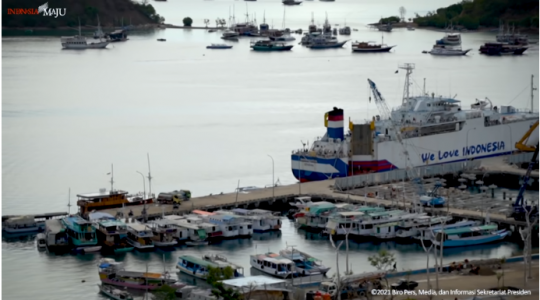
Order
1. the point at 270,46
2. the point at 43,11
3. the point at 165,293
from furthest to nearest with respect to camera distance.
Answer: the point at 270,46
the point at 43,11
the point at 165,293

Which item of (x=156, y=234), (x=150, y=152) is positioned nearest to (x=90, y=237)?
(x=156, y=234)

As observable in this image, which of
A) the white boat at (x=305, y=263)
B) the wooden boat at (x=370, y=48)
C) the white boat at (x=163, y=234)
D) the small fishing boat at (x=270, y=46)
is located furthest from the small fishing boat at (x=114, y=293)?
the small fishing boat at (x=270, y=46)

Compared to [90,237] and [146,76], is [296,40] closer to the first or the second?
Result: [146,76]

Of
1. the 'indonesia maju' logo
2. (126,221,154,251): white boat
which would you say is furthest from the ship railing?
the 'indonesia maju' logo

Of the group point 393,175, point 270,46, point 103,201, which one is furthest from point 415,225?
point 270,46

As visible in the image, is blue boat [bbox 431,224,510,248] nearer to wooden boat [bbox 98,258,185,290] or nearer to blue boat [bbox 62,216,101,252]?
wooden boat [bbox 98,258,185,290]

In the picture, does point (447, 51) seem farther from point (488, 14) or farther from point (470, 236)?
point (470, 236)

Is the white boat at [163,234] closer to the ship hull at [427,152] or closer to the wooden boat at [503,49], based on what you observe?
the ship hull at [427,152]
